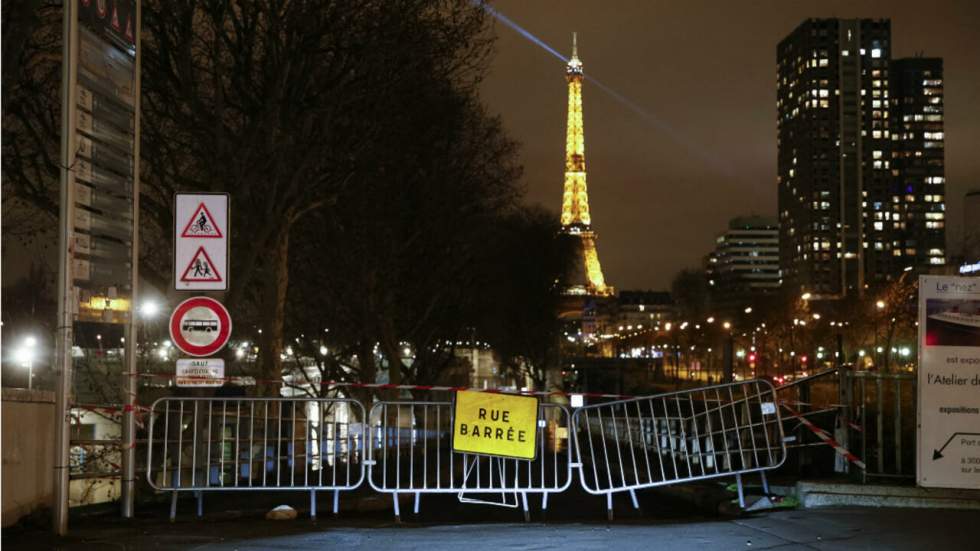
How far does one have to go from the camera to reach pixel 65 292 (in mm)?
10086

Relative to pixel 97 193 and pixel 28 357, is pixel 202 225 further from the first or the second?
pixel 28 357

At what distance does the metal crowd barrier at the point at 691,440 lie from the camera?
12672 millimetres

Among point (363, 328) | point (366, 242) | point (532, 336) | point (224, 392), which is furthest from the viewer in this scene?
point (532, 336)

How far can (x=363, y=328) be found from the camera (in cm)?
3591

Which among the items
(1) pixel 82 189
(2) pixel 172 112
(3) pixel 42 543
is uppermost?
(2) pixel 172 112

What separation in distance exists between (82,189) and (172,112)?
11.3m

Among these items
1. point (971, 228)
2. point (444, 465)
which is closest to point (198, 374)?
point (444, 465)

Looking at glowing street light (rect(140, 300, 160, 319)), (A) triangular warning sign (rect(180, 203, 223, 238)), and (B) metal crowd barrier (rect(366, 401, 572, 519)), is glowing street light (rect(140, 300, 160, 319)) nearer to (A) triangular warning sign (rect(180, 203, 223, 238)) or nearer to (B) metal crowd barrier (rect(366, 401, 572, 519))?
(B) metal crowd barrier (rect(366, 401, 572, 519))

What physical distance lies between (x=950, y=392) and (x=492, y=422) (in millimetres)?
4712

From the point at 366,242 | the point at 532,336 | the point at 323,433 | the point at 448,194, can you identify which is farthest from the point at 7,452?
the point at 532,336

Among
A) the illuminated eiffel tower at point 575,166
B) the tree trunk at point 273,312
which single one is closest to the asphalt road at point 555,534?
the tree trunk at point 273,312

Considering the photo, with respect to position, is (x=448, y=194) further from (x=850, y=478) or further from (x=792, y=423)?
(x=850, y=478)

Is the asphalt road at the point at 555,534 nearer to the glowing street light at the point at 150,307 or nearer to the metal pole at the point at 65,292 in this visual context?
the metal pole at the point at 65,292

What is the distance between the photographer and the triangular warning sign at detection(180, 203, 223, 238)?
11.7 metres
